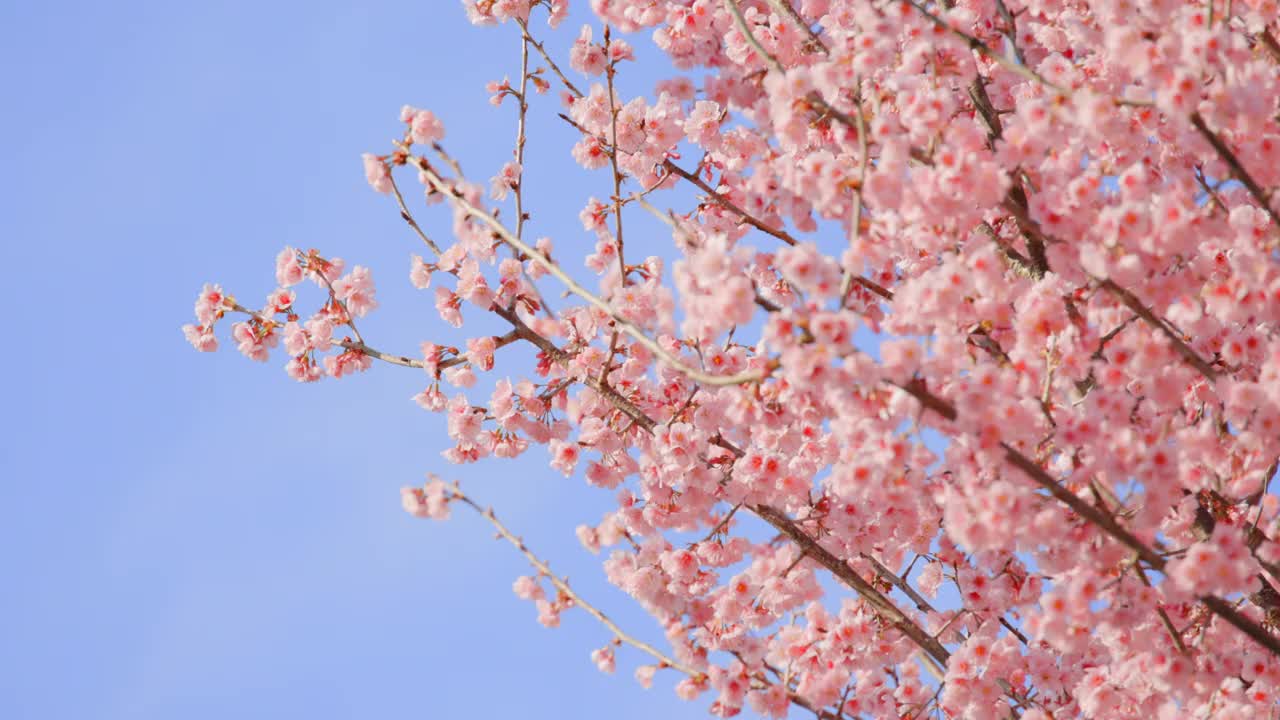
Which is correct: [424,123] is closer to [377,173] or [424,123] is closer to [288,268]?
[377,173]

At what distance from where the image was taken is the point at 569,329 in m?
7.23

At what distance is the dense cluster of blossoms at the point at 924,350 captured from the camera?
16.0 feet

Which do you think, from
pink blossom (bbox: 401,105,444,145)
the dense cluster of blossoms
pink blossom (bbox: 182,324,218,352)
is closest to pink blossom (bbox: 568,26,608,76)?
the dense cluster of blossoms

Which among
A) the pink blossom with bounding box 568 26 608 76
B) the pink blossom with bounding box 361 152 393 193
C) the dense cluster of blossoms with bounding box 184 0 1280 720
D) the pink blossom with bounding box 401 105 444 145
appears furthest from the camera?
the pink blossom with bounding box 568 26 608 76

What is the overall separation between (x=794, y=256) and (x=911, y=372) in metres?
0.64

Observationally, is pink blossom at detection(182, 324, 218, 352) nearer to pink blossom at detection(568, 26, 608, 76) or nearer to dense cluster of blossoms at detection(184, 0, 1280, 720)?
dense cluster of blossoms at detection(184, 0, 1280, 720)

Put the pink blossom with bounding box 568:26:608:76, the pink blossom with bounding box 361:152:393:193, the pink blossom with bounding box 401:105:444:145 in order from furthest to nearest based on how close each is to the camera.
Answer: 1. the pink blossom with bounding box 568:26:608:76
2. the pink blossom with bounding box 401:105:444:145
3. the pink blossom with bounding box 361:152:393:193

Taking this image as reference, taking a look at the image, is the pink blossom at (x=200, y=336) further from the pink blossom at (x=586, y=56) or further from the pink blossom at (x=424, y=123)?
the pink blossom at (x=586, y=56)

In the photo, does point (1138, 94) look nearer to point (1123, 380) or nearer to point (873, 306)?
point (1123, 380)

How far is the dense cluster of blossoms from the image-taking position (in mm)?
4863

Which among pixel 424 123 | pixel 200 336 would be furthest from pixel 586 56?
pixel 200 336

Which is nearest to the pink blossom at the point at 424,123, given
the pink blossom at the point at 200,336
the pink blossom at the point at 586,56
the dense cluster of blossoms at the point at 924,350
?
the dense cluster of blossoms at the point at 924,350

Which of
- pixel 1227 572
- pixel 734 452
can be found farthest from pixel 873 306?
pixel 1227 572

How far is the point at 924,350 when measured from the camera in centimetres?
470
